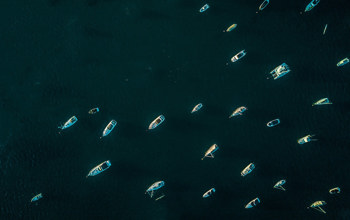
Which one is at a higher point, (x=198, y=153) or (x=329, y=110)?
(x=198, y=153)

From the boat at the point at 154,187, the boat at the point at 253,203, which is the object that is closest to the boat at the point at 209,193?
the boat at the point at 253,203

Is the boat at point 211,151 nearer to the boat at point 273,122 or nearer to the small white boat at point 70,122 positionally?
the boat at point 273,122

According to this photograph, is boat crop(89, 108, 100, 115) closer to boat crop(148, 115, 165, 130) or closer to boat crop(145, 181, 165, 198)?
boat crop(148, 115, 165, 130)

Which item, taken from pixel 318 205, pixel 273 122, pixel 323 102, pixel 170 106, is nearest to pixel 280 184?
pixel 318 205

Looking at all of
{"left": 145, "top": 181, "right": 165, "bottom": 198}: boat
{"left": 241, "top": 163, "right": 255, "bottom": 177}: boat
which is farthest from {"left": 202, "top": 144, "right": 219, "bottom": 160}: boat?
{"left": 145, "top": 181, "right": 165, "bottom": 198}: boat

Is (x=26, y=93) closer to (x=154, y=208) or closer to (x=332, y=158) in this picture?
(x=154, y=208)

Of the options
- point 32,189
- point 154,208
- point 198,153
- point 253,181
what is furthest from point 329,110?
point 32,189

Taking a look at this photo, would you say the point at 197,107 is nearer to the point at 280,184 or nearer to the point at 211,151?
the point at 211,151
